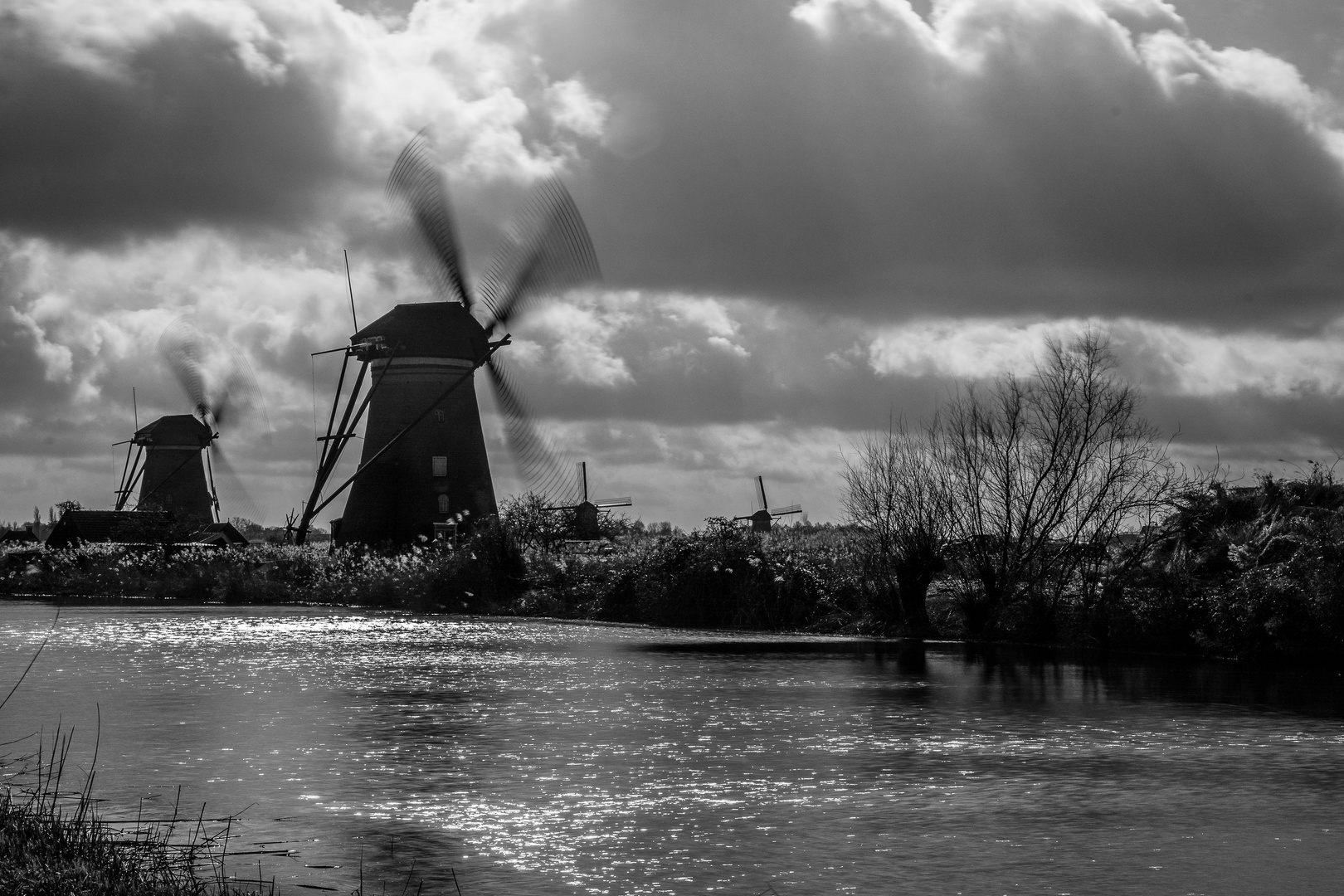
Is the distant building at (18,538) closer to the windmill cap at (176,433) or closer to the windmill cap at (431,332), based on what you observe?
the windmill cap at (176,433)

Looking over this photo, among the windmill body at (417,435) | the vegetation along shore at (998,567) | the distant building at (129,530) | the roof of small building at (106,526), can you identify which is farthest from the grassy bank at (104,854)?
the roof of small building at (106,526)

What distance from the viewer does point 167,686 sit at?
19.5 metres

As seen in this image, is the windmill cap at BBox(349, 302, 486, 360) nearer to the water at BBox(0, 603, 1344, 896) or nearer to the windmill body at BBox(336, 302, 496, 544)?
the windmill body at BBox(336, 302, 496, 544)

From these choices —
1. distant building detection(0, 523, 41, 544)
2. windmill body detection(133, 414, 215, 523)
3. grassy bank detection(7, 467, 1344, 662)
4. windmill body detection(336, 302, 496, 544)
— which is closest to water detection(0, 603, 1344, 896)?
grassy bank detection(7, 467, 1344, 662)

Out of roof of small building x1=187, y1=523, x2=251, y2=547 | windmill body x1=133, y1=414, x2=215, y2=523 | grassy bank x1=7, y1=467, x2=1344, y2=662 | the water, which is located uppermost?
windmill body x1=133, y1=414, x2=215, y2=523

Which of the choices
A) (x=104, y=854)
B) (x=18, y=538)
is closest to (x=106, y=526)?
(x=18, y=538)

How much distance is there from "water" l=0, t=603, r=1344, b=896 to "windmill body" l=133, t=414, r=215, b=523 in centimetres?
5985

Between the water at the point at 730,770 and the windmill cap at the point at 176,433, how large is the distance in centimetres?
6092

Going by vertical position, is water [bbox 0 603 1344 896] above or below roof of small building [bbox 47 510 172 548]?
below

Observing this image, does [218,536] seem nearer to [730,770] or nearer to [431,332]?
[431,332]

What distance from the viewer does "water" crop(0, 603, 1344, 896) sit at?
342 inches

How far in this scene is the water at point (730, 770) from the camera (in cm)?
868

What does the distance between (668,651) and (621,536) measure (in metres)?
17.9

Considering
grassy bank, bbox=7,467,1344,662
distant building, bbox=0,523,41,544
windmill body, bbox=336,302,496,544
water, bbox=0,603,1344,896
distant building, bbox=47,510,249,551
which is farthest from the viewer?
distant building, bbox=0,523,41,544
